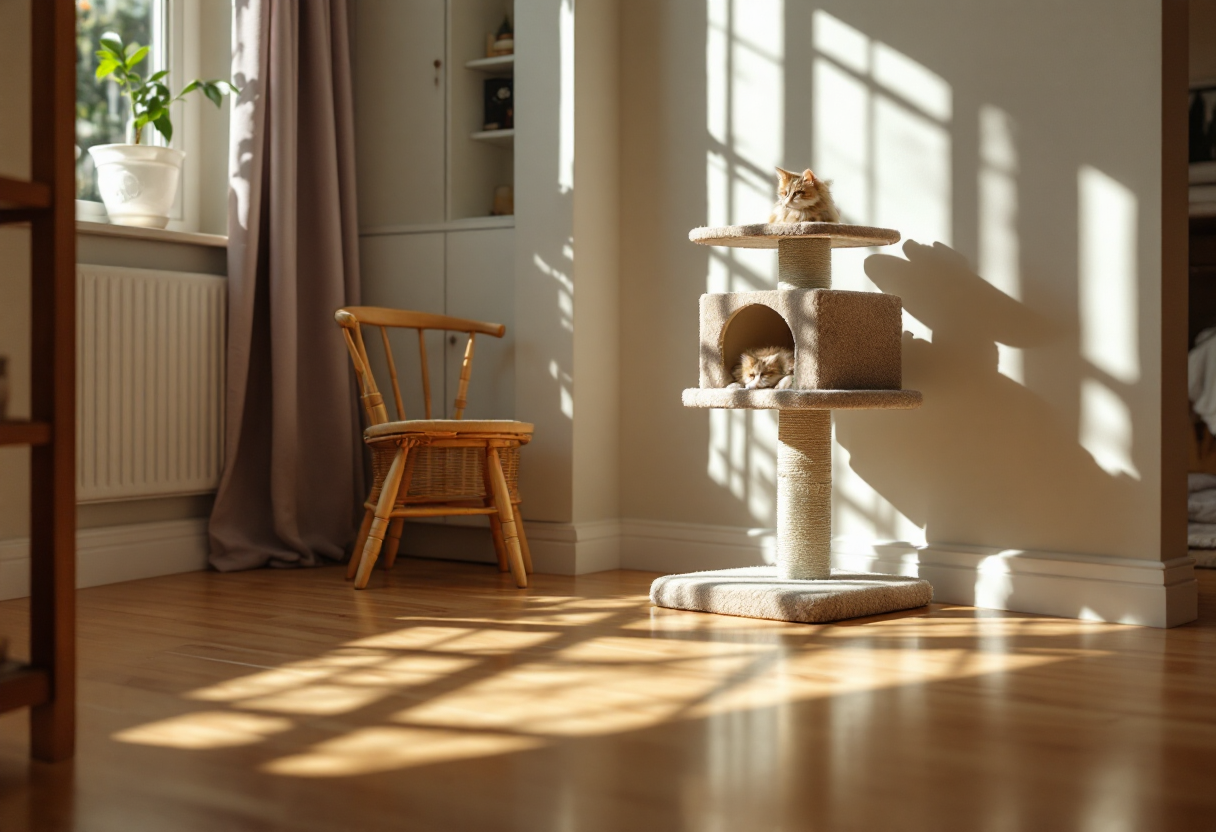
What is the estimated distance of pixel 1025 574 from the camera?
9.14 feet

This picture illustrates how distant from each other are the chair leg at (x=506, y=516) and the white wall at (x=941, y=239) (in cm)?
47

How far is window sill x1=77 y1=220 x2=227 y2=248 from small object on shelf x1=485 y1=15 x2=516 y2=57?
96 cm

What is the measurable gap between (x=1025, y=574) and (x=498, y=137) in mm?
1922

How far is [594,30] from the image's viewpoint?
3387 millimetres

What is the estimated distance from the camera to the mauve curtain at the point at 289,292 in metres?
3.41

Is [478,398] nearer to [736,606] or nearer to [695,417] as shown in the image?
[695,417]

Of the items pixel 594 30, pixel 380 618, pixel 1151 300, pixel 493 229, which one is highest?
pixel 594 30

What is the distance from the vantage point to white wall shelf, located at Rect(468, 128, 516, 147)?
141 inches

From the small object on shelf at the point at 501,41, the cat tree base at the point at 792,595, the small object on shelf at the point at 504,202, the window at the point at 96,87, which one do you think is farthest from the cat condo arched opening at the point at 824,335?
the window at the point at 96,87

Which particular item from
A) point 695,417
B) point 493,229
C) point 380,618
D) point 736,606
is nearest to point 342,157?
point 493,229

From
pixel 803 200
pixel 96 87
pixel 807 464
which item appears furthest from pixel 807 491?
pixel 96 87

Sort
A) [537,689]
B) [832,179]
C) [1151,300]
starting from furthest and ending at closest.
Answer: [832,179]
[1151,300]
[537,689]

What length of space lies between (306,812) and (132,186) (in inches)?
94.8

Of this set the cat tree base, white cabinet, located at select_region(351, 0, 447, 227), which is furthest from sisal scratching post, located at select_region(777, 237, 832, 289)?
white cabinet, located at select_region(351, 0, 447, 227)
